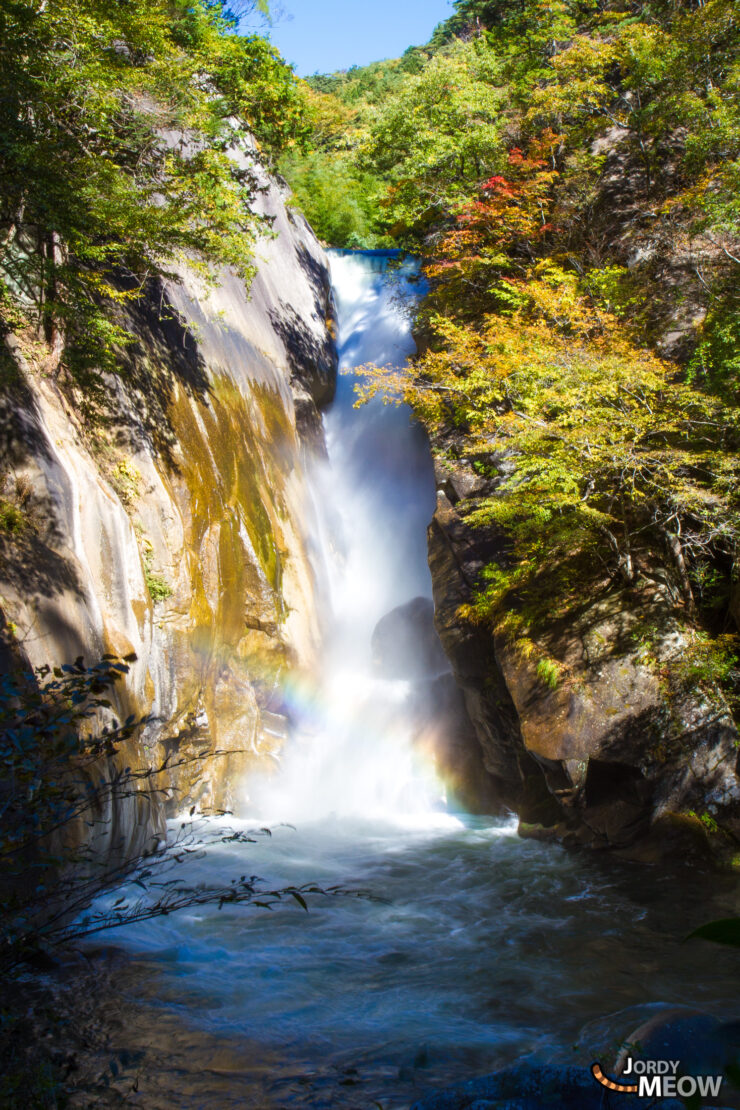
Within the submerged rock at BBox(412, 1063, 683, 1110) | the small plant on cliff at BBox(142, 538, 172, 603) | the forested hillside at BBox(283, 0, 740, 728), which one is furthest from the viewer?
the small plant on cliff at BBox(142, 538, 172, 603)

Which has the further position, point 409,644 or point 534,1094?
point 409,644

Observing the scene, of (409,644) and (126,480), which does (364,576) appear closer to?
(409,644)

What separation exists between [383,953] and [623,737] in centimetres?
348

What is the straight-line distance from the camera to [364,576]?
48.6 feet

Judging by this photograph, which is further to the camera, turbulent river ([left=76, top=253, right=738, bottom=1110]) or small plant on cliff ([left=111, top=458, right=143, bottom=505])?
small plant on cliff ([left=111, top=458, right=143, bottom=505])

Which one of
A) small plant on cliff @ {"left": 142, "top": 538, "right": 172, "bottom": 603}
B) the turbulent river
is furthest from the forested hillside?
small plant on cliff @ {"left": 142, "top": 538, "right": 172, "bottom": 603}

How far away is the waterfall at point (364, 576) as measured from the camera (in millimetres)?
10617

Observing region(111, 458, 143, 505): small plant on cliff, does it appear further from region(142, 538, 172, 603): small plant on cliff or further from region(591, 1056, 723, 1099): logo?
region(591, 1056, 723, 1099): logo

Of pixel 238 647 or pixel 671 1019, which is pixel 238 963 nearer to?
pixel 671 1019

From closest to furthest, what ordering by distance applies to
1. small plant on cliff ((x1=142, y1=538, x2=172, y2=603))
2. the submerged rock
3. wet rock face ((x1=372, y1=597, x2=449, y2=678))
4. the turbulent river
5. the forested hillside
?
the submerged rock
the turbulent river
the forested hillside
small plant on cliff ((x1=142, y1=538, x2=172, y2=603))
wet rock face ((x1=372, y1=597, x2=449, y2=678))

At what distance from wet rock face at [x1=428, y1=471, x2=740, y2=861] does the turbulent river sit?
0.49 m

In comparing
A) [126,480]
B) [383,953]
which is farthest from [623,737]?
[126,480]

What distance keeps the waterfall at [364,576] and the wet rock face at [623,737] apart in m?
2.89

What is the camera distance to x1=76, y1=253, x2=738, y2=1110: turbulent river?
11.4 ft
